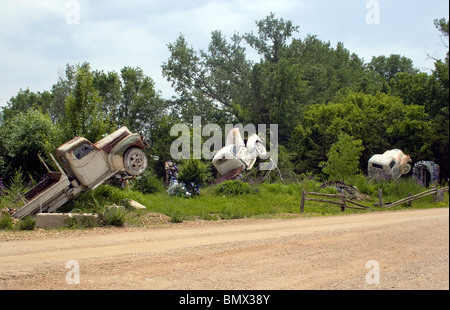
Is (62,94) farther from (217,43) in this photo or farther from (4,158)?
(4,158)

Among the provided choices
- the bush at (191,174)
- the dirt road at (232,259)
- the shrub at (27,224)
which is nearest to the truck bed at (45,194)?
the shrub at (27,224)

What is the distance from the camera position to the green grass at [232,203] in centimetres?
1889

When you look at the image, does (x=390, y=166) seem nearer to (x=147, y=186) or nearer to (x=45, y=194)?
(x=147, y=186)

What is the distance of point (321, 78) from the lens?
57844 millimetres

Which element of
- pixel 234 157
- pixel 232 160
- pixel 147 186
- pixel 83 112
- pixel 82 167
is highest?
pixel 83 112

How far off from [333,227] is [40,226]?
9421 millimetres

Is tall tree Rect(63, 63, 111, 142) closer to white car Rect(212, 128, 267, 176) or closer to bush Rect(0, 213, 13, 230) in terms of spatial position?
bush Rect(0, 213, 13, 230)

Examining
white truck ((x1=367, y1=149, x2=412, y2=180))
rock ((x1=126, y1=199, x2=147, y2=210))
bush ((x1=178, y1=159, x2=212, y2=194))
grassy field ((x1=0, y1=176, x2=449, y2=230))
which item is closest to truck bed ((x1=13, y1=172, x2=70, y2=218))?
grassy field ((x1=0, y1=176, x2=449, y2=230))

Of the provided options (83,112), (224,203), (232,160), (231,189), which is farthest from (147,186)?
(232,160)

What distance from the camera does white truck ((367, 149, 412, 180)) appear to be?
1281 inches

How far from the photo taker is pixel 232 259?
33.5 ft

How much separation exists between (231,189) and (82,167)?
8464 millimetres

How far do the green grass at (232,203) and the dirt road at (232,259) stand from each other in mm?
4040

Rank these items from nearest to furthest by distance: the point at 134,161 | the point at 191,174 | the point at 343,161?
the point at 134,161 < the point at 191,174 < the point at 343,161
